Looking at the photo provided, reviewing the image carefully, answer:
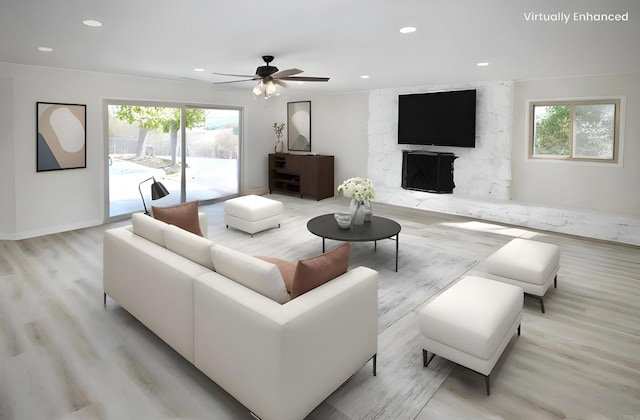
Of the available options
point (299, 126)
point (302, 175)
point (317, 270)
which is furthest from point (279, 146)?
point (317, 270)

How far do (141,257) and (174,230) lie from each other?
305 millimetres

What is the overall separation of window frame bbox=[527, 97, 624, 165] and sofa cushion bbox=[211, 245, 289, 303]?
232 inches

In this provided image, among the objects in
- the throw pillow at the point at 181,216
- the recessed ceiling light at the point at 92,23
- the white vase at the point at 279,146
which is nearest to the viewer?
the recessed ceiling light at the point at 92,23

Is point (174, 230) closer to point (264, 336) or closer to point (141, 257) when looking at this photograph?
point (141, 257)

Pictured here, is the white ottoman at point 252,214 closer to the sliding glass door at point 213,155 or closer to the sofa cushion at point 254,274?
the sliding glass door at point 213,155

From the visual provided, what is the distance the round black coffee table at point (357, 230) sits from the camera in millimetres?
4410

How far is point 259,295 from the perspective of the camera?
7.26ft

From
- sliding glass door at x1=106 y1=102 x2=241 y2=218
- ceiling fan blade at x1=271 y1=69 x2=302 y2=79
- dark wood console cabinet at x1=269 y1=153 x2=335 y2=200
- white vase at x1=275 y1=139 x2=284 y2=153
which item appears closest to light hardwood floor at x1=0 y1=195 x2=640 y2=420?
sliding glass door at x1=106 y1=102 x2=241 y2=218

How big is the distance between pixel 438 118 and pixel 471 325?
5.63m

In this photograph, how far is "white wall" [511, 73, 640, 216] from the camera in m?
5.67

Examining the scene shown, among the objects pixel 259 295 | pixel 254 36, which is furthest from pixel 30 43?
pixel 259 295

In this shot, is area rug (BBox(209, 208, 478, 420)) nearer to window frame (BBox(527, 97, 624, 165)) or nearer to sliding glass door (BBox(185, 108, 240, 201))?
sliding glass door (BBox(185, 108, 240, 201))

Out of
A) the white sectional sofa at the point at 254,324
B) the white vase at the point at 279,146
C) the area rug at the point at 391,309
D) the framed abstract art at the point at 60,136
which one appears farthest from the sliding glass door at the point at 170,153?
the white sectional sofa at the point at 254,324

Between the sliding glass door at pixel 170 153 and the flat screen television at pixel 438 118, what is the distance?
3676mm
